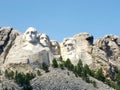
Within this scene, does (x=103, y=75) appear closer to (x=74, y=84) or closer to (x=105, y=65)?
(x=105, y=65)

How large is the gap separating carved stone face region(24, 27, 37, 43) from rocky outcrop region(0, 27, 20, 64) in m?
2.56

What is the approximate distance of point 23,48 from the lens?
242 feet

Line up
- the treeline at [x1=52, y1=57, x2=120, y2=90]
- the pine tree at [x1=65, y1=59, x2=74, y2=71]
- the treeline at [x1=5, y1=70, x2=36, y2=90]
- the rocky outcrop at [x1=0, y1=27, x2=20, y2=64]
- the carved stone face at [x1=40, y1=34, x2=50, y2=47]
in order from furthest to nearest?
the carved stone face at [x1=40, y1=34, x2=50, y2=47]
the rocky outcrop at [x1=0, y1=27, x2=20, y2=64]
the pine tree at [x1=65, y1=59, x2=74, y2=71]
the treeline at [x1=52, y1=57, x2=120, y2=90]
the treeline at [x1=5, y1=70, x2=36, y2=90]

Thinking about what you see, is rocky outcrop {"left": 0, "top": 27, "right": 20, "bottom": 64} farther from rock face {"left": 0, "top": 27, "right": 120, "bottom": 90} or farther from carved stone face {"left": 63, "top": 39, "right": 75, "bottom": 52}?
carved stone face {"left": 63, "top": 39, "right": 75, "bottom": 52}

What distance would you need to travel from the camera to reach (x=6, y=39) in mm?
75750

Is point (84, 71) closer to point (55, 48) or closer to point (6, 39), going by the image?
point (55, 48)

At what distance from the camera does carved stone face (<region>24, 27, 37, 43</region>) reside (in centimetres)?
7344

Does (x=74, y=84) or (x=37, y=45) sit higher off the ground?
(x=37, y=45)

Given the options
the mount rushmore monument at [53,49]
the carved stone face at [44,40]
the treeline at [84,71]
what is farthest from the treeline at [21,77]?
the carved stone face at [44,40]

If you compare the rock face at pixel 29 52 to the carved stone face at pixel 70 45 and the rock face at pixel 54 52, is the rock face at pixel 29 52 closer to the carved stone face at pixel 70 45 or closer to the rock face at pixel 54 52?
the rock face at pixel 54 52

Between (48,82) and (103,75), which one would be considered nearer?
(48,82)

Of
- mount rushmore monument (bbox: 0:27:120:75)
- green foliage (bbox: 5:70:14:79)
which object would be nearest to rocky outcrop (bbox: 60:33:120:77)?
mount rushmore monument (bbox: 0:27:120:75)

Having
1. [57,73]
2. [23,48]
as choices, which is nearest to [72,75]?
[57,73]

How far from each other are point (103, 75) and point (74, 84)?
7.03m
